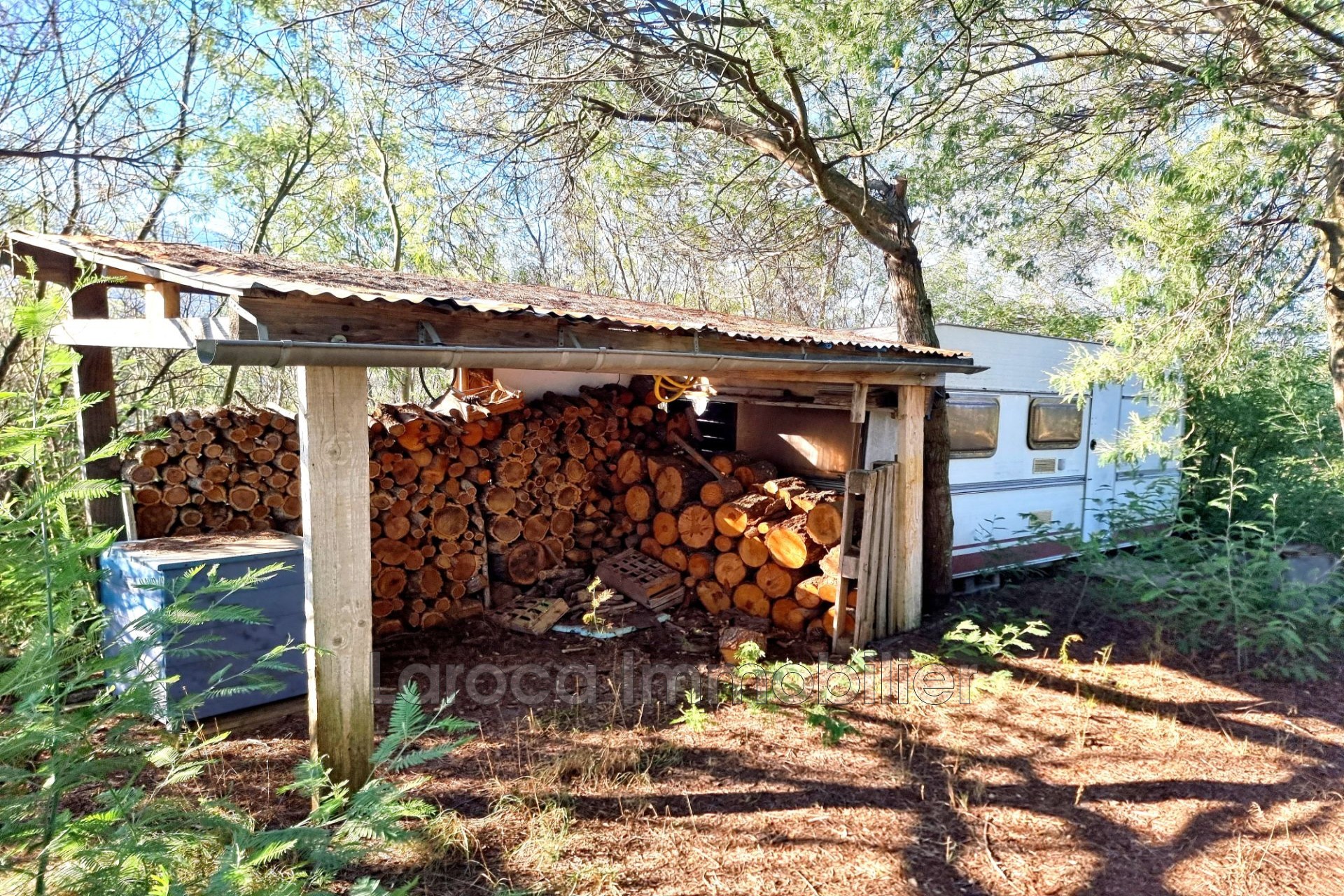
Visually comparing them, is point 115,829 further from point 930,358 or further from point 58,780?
point 930,358

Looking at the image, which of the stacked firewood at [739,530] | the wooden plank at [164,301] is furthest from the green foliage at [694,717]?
the wooden plank at [164,301]

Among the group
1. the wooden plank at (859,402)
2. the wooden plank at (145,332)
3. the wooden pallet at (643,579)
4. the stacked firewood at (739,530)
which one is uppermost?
the wooden plank at (145,332)

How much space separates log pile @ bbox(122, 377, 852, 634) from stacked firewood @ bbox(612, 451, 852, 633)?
1cm

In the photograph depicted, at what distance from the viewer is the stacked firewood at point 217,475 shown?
5.03m

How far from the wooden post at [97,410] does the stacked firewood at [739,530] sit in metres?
3.84

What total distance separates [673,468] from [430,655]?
2629 mm

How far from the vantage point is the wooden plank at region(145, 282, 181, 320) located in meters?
3.99

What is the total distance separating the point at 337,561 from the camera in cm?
338

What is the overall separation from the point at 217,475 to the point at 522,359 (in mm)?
2843

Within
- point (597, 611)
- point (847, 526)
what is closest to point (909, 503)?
point (847, 526)

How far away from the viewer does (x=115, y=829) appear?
6.38ft

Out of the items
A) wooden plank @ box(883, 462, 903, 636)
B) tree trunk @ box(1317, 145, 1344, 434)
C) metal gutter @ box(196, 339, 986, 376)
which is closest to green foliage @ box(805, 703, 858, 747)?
wooden plank @ box(883, 462, 903, 636)

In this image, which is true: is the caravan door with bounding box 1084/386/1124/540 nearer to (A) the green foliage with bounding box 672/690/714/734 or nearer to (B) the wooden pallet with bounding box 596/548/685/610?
(B) the wooden pallet with bounding box 596/548/685/610

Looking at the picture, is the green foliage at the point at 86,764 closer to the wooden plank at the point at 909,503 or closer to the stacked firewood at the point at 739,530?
the stacked firewood at the point at 739,530
